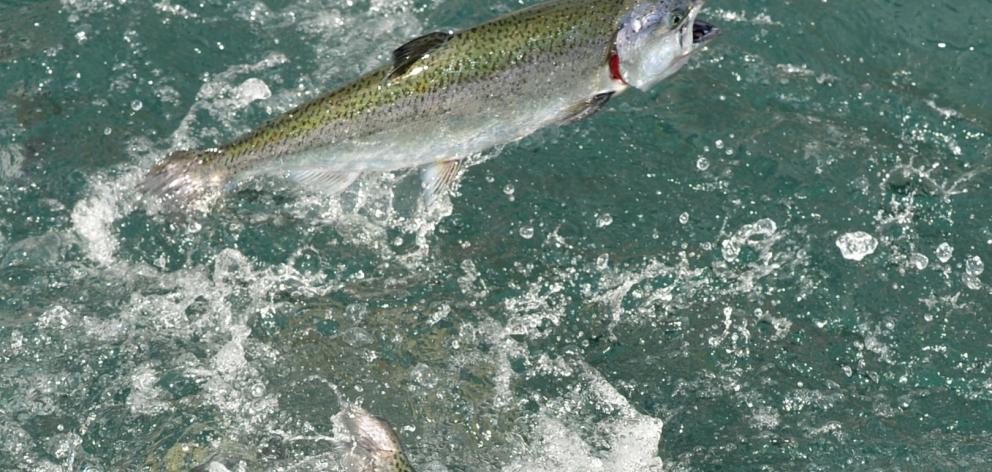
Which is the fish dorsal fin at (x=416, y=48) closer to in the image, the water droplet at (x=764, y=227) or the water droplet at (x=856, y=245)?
the water droplet at (x=764, y=227)

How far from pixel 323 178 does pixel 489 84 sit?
804 mm

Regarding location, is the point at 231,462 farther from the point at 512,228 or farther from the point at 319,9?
the point at 319,9

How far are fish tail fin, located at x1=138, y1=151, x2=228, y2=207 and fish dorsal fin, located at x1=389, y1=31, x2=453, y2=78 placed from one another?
0.90 meters

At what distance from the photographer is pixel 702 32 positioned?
503 cm

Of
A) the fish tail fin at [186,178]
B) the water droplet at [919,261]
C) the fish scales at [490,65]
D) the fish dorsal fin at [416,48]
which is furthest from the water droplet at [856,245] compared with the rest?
the fish tail fin at [186,178]

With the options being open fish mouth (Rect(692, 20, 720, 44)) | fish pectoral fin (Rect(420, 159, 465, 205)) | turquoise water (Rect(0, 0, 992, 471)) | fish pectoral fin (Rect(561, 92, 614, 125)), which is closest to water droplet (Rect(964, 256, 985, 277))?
turquoise water (Rect(0, 0, 992, 471))

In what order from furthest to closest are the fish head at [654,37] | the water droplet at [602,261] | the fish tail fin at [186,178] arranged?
the water droplet at [602,261]
the fish tail fin at [186,178]
the fish head at [654,37]

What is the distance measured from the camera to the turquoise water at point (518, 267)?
18.0ft

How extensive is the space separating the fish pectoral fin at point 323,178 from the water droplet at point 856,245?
2.32 m

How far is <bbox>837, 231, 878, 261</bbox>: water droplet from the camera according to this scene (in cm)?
608

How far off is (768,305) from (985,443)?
1.07 m

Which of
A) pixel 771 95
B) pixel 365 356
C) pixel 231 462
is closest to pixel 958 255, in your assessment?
pixel 771 95

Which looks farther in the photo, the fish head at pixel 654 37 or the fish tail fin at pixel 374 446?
the fish head at pixel 654 37

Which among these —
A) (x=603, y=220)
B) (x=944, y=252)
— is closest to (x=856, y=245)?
(x=944, y=252)
